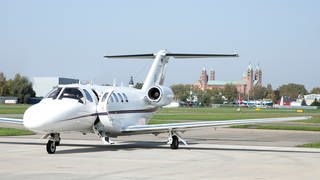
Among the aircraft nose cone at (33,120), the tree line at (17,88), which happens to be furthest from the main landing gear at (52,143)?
the tree line at (17,88)

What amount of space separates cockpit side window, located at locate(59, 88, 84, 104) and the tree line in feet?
306

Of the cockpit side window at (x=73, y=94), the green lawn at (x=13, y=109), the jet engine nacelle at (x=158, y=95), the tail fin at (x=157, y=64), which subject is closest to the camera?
the cockpit side window at (x=73, y=94)

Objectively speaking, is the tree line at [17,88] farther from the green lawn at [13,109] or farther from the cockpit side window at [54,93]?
the cockpit side window at [54,93]

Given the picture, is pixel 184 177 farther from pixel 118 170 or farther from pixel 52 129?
pixel 52 129

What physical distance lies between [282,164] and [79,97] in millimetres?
8051

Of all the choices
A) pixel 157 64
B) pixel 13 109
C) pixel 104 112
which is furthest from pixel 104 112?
pixel 13 109

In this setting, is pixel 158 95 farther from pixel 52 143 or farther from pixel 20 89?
pixel 20 89

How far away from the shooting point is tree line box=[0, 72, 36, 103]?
121 m

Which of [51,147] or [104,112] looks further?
[104,112]

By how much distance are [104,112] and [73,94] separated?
1.65 m

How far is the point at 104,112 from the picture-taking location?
72.9 feet

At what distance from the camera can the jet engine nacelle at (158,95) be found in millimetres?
25625

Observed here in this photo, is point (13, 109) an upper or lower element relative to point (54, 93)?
lower

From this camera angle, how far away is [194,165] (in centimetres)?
1658
